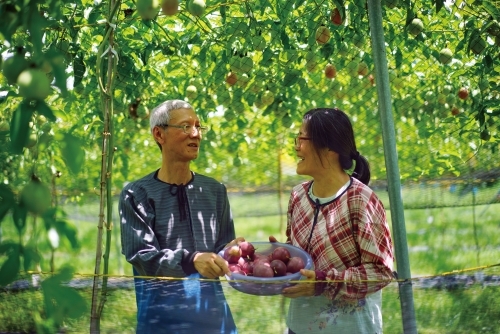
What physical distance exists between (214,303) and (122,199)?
504 mm

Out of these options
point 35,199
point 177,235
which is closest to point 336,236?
point 177,235

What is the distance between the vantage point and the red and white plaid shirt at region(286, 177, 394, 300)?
175cm

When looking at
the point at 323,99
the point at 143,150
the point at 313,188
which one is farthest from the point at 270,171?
the point at 313,188

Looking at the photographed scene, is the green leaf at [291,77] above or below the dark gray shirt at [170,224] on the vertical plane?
above

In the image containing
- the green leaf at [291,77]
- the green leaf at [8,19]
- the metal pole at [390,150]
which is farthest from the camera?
the green leaf at [291,77]

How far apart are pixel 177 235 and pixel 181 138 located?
0.28 meters

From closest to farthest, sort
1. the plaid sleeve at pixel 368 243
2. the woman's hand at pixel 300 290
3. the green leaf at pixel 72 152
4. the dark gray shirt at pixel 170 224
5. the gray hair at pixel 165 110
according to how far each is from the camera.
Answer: the green leaf at pixel 72 152
the woman's hand at pixel 300 290
the plaid sleeve at pixel 368 243
the dark gray shirt at pixel 170 224
the gray hair at pixel 165 110

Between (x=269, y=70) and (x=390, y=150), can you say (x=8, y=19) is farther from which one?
(x=269, y=70)

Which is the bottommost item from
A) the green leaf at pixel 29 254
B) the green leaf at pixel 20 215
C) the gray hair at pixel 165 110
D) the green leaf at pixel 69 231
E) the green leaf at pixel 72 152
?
the green leaf at pixel 29 254

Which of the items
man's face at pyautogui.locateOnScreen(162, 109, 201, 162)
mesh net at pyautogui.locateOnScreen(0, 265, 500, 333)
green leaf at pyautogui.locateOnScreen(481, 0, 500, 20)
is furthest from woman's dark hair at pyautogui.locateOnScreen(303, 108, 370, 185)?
green leaf at pyautogui.locateOnScreen(481, 0, 500, 20)

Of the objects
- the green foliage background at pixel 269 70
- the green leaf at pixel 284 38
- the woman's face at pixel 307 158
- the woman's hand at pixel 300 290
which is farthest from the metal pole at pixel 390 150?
the green leaf at pixel 284 38

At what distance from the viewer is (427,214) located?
6316 millimetres

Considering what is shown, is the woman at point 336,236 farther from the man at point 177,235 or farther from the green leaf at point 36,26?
the green leaf at point 36,26

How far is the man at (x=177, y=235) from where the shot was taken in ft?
5.30
